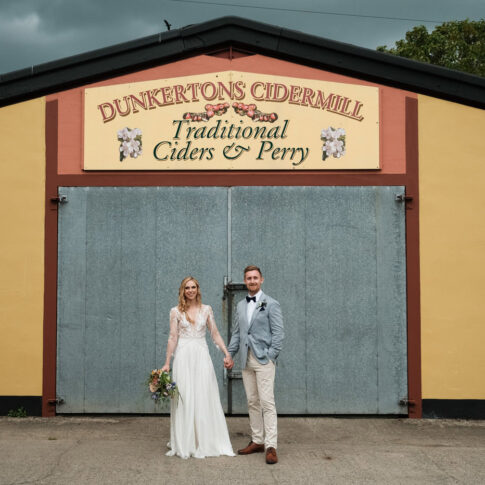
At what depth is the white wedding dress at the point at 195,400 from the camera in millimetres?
6273

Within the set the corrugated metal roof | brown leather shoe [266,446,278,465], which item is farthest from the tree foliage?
brown leather shoe [266,446,278,465]

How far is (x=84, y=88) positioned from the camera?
8.15 m

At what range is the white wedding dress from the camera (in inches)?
247

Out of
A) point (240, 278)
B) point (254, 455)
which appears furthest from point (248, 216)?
point (254, 455)

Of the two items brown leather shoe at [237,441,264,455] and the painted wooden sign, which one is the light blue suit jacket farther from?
the painted wooden sign

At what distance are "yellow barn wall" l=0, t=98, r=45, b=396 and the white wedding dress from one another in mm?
2348

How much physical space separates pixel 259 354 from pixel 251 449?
95cm

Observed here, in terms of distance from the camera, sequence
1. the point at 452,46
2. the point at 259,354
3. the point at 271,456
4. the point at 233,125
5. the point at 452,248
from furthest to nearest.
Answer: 1. the point at 452,46
2. the point at 233,125
3. the point at 452,248
4. the point at 259,354
5. the point at 271,456

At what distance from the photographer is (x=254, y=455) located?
20.7 ft

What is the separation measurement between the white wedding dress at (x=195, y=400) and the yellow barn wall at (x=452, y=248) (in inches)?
112

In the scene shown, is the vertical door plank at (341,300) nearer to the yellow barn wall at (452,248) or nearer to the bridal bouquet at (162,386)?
the yellow barn wall at (452,248)

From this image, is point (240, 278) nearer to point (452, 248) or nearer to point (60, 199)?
point (60, 199)

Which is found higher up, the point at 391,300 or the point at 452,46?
the point at 452,46

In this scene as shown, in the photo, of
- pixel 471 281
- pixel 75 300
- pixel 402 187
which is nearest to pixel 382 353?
pixel 471 281
